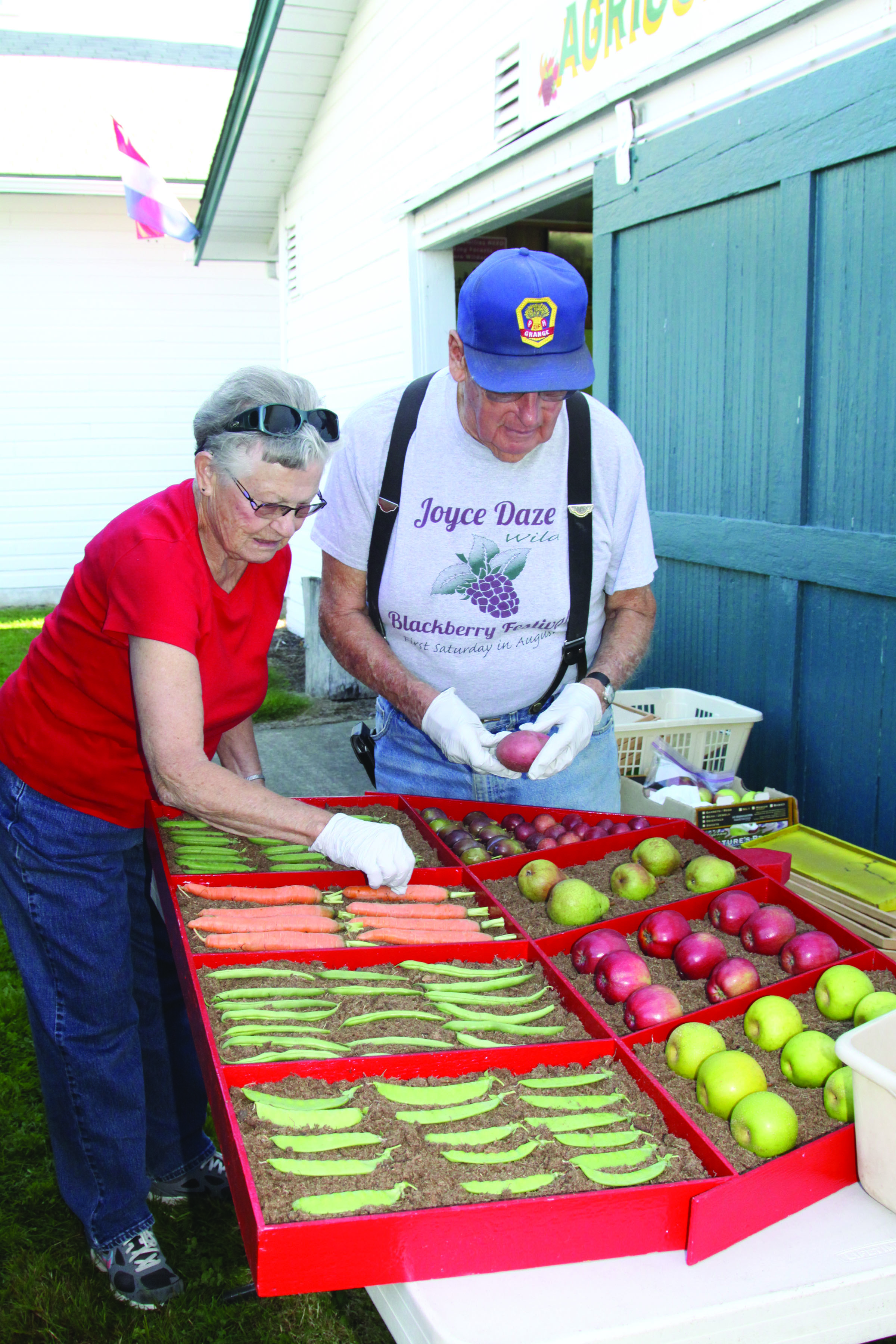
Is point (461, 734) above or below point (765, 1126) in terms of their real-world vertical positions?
above

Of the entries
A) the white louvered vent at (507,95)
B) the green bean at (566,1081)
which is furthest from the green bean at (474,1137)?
the white louvered vent at (507,95)

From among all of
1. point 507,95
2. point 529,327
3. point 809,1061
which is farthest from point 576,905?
point 507,95

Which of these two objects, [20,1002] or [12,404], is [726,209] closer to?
[20,1002]

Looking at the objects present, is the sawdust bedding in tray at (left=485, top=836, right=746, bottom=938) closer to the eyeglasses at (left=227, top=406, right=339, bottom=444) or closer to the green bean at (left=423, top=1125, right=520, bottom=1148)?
the green bean at (left=423, top=1125, right=520, bottom=1148)

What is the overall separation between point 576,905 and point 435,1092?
696mm

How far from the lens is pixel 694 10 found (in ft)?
14.7

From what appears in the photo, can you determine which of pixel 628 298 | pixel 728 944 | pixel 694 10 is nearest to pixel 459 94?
pixel 628 298

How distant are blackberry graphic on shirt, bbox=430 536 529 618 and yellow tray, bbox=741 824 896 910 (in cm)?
102

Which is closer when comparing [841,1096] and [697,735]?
[841,1096]

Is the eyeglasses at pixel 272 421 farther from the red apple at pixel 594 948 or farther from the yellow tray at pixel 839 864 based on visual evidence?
the yellow tray at pixel 839 864

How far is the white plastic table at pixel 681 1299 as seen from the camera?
1376 mm

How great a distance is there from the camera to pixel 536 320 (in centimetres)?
252

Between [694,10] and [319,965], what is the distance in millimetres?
4255

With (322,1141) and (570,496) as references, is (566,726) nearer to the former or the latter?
(570,496)
